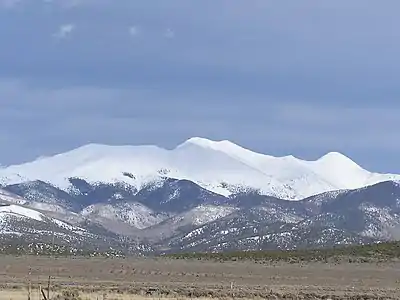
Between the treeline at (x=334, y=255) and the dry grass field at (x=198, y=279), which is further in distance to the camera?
the treeline at (x=334, y=255)

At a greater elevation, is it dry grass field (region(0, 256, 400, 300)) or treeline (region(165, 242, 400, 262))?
treeline (region(165, 242, 400, 262))

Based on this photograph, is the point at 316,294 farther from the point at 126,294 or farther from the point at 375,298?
the point at 126,294

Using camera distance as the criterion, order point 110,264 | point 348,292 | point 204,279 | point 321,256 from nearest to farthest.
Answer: point 348,292
point 204,279
point 110,264
point 321,256

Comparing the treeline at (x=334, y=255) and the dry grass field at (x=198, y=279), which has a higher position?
the treeline at (x=334, y=255)

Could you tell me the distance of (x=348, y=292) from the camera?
72812 millimetres

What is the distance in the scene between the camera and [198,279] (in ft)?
285

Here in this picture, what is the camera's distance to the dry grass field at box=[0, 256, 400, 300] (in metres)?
63.8

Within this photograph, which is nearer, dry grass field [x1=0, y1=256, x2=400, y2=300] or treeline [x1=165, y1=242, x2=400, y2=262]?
dry grass field [x1=0, y1=256, x2=400, y2=300]

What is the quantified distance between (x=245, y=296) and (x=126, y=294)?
767 cm

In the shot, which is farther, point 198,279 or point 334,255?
point 334,255

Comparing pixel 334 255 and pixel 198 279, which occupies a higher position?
pixel 334 255

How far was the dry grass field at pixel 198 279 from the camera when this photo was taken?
6377cm

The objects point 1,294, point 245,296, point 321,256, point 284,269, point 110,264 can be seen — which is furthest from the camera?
point 321,256

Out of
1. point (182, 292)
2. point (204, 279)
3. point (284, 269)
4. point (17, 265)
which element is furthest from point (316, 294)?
point (17, 265)
